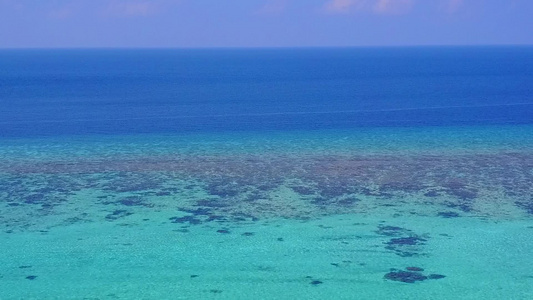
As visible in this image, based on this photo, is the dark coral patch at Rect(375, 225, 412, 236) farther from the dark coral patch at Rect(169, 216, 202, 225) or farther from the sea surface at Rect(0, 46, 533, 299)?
the dark coral patch at Rect(169, 216, 202, 225)

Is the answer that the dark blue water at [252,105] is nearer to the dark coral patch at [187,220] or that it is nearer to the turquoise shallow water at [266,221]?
the turquoise shallow water at [266,221]

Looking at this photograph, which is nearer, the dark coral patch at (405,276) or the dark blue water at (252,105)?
the dark coral patch at (405,276)

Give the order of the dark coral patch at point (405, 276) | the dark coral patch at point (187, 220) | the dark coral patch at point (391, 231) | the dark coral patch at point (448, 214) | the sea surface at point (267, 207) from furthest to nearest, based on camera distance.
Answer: the dark coral patch at point (448, 214)
the dark coral patch at point (187, 220)
the dark coral patch at point (391, 231)
the sea surface at point (267, 207)
the dark coral patch at point (405, 276)

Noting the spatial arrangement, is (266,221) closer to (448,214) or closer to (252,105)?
(448,214)

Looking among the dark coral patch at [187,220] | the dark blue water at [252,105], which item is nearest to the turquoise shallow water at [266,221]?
the dark coral patch at [187,220]

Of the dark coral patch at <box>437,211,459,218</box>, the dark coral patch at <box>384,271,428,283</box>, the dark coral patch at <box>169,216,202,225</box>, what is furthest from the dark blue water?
the dark coral patch at <box>384,271,428,283</box>

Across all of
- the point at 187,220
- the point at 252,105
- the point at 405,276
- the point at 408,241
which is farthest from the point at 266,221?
the point at 252,105
